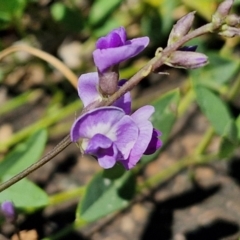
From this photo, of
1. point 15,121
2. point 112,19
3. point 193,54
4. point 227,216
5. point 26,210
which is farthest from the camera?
point 15,121

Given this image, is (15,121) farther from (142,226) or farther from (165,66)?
(165,66)

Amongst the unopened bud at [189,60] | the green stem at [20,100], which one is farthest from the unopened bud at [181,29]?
the green stem at [20,100]

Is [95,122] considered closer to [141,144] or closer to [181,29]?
[141,144]

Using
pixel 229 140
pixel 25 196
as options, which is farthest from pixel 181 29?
pixel 25 196

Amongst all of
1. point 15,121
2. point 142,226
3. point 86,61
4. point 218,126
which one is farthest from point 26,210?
point 86,61

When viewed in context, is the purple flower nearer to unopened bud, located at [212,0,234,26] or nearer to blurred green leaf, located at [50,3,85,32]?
unopened bud, located at [212,0,234,26]

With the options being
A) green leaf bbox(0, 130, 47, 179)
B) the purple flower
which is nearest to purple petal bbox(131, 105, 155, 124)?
the purple flower

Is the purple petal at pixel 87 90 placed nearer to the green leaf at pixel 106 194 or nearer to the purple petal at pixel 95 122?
the purple petal at pixel 95 122
